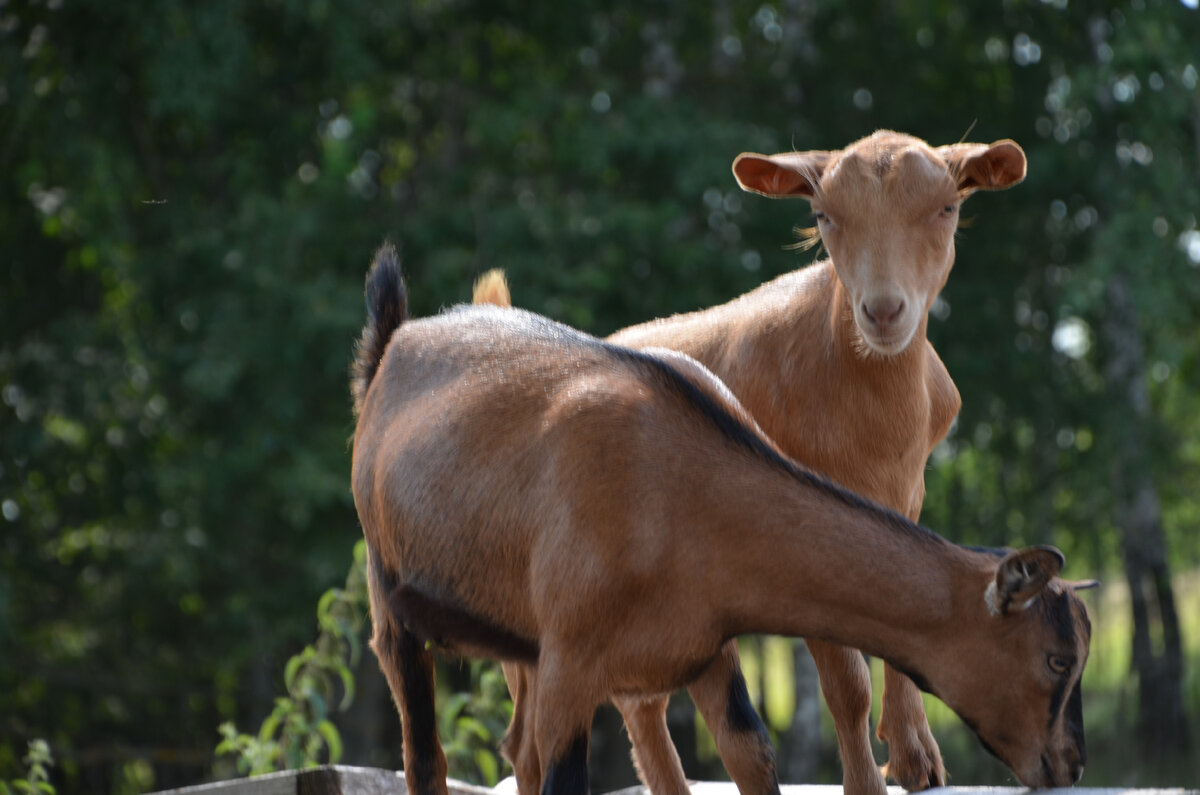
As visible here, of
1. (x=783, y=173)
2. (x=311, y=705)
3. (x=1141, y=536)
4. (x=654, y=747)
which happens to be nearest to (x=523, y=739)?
(x=654, y=747)

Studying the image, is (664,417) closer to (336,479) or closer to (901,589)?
(901,589)

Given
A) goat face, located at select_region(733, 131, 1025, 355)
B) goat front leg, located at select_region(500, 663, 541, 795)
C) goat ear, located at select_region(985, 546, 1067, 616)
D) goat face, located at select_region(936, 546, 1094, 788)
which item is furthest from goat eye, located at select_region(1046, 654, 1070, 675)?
A: goat front leg, located at select_region(500, 663, 541, 795)

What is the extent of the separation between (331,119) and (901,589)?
46.7 feet

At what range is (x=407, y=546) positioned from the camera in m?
4.22

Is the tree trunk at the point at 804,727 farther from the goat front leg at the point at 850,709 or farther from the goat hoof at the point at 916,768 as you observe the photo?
the goat front leg at the point at 850,709

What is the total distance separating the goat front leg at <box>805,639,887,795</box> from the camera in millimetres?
4496

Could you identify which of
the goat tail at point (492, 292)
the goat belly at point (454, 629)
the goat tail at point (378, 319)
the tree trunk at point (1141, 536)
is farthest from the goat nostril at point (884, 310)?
the tree trunk at point (1141, 536)

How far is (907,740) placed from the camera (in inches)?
198

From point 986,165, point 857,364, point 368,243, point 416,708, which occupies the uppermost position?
point 986,165

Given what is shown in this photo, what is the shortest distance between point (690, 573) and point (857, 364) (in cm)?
129

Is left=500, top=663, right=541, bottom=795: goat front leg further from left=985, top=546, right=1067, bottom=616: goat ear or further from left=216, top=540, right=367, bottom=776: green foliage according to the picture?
left=216, top=540, right=367, bottom=776: green foliage

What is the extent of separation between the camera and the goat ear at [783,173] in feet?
15.5

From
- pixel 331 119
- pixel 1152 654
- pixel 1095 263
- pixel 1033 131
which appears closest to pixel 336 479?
pixel 331 119

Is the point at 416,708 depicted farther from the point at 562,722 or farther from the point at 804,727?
the point at 804,727
